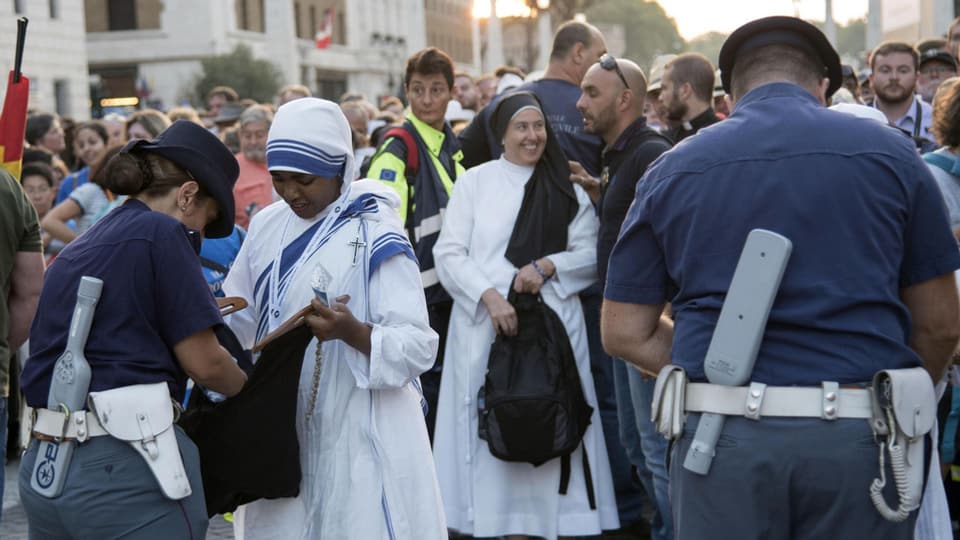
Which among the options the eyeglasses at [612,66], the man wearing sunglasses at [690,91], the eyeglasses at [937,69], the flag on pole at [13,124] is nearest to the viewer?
the flag on pole at [13,124]

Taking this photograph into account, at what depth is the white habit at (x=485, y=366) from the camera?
21.9 feet

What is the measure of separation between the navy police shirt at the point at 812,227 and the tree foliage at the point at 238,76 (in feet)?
174

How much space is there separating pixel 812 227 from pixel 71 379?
1948 millimetres

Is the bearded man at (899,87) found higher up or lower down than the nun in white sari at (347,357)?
higher up

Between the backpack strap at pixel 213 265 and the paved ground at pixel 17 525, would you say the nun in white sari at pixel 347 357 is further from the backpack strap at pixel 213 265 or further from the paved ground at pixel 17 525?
the paved ground at pixel 17 525

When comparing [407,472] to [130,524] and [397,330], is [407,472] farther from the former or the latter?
[130,524]

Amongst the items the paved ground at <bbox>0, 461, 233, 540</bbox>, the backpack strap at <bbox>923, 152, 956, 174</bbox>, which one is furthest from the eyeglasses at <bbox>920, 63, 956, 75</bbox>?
the paved ground at <bbox>0, 461, 233, 540</bbox>

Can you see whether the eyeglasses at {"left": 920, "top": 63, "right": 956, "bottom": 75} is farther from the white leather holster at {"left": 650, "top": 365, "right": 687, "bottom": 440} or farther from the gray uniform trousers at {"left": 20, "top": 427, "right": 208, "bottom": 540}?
the gray uniform trousers at {"left": 20, "top": 427, "right": 208, "bottom": 540}

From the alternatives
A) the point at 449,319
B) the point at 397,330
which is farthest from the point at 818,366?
the point at 449,319

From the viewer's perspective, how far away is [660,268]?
3.54m

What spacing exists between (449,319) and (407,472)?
112 inches

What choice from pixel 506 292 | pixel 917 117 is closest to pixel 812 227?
pixel 506 292

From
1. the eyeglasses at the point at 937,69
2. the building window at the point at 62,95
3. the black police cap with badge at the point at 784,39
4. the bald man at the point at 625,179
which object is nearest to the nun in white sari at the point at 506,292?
the bald man at the point at 625,179

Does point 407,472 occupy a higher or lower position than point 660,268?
lower
